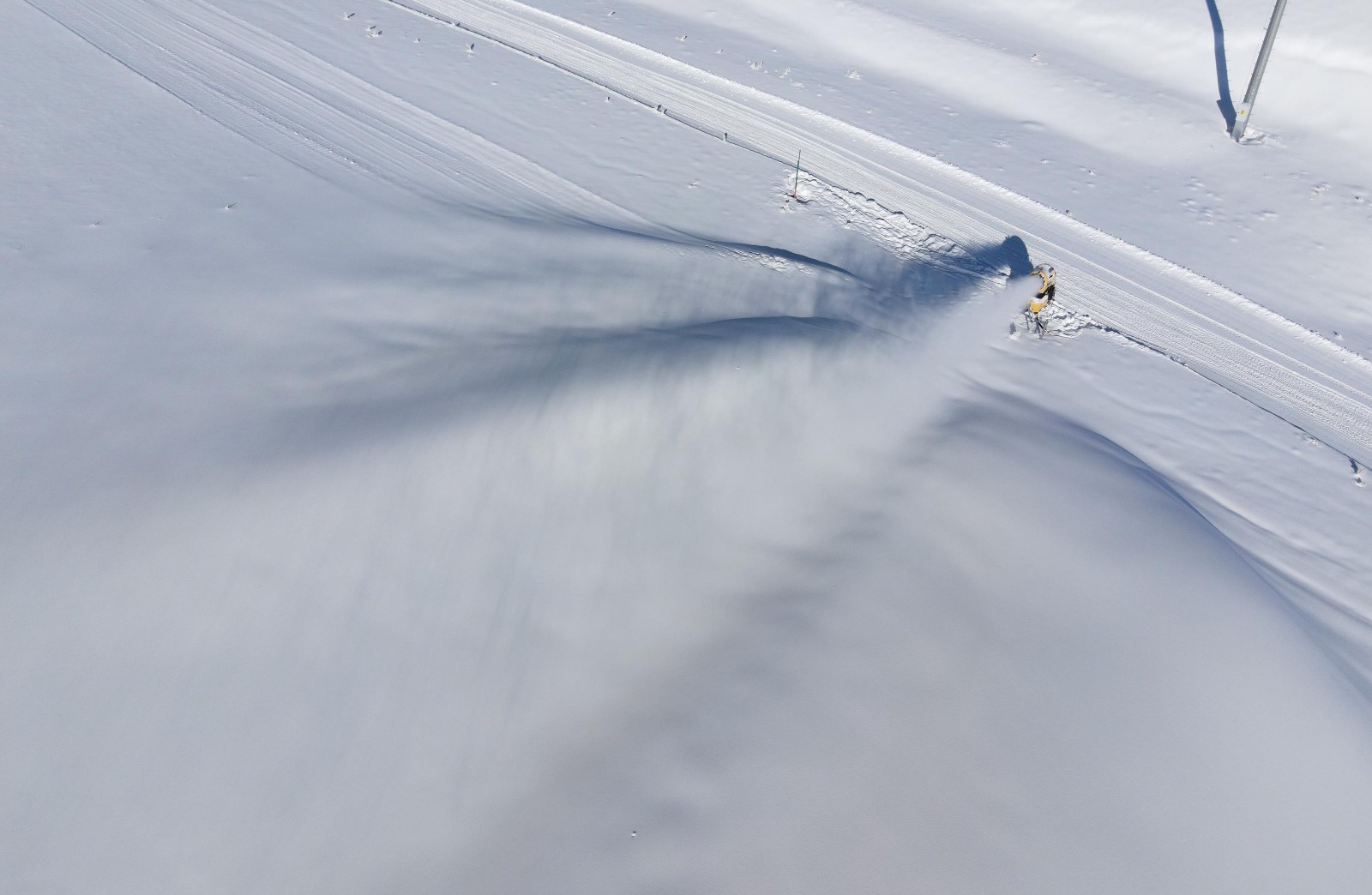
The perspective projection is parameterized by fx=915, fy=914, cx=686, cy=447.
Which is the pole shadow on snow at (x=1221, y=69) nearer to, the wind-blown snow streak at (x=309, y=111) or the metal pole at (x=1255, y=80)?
the metal pole at (x=1255, y=80)

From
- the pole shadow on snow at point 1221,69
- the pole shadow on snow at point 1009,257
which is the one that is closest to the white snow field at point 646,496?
the pole shadow on snow at point 1009,257

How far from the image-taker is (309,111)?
39.7 ft

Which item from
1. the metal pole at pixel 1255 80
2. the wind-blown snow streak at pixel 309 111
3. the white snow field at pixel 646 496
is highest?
the metal pole at pixel 1255 80

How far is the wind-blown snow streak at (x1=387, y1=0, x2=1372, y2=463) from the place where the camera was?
1034cm

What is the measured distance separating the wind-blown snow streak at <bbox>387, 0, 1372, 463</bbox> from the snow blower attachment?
9.2 inches

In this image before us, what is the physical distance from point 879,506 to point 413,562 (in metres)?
3.85

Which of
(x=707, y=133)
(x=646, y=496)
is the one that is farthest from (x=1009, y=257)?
(x=646, y=496)

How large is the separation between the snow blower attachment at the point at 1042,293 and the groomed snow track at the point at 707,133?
0.75ft

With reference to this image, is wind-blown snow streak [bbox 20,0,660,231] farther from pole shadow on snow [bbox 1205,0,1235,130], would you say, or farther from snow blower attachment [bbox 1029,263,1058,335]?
pole shadow on snow [bbox 1205,0,1235,130]

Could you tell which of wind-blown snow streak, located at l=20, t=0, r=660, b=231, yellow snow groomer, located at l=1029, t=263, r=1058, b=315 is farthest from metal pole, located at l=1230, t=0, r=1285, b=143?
wind-blown snow streak, located at l=20, t=0, r=660, b=231

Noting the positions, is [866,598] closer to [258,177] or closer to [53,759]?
[53,759]

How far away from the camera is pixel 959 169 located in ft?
41.8

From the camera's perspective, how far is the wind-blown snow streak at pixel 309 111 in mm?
11156

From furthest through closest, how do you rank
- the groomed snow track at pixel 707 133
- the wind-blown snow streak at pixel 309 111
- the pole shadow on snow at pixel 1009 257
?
the pole shadow on snow at pixel 1009 257 → the wind-blown snow streak at pixel 309 111 → the groomed snow track at pixel 707 133
